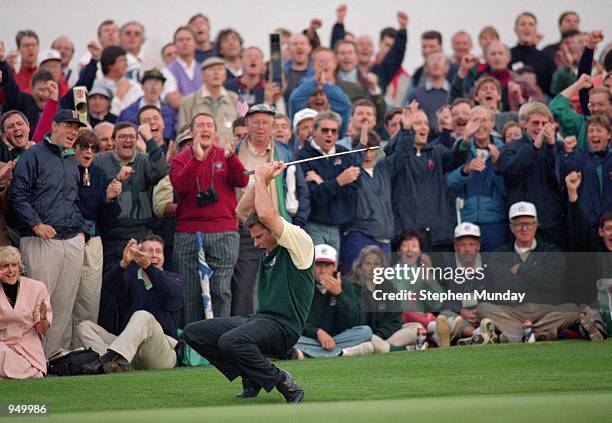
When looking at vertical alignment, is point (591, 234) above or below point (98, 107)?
below

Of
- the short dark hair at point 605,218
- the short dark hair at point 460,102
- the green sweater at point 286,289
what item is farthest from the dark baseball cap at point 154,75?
the green sweater at point 286,289

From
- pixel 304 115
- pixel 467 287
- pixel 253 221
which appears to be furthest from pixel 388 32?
pixel 253 221

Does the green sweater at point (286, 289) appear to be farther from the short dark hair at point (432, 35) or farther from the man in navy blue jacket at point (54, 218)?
the short dark hair at point (432, 35)

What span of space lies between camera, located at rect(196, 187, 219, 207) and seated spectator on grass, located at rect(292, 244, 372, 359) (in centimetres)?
125

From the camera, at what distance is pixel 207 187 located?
516 inches

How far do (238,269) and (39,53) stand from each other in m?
4.46

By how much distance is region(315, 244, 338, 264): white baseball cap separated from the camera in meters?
13.4

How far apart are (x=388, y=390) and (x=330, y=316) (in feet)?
10.1

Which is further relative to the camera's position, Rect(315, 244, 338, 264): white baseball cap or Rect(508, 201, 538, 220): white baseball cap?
Rect(508, 201, 538, 220): white baseball cap

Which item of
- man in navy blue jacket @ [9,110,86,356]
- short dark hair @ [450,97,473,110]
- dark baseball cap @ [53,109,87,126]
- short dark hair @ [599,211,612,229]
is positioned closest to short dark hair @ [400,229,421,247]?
short dark hair @ [450,97,473,110]

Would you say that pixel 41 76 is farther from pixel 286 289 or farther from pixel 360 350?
pixel 286 289

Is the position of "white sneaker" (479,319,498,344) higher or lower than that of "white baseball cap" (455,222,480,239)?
lower

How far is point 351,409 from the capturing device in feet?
29.3

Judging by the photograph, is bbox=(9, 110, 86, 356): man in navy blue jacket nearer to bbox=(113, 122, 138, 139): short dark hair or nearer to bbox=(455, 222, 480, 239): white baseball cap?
bbox=(113, 122, 138, 139): short dark hair
